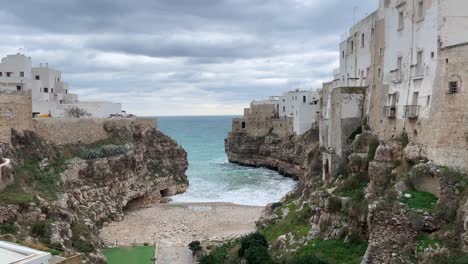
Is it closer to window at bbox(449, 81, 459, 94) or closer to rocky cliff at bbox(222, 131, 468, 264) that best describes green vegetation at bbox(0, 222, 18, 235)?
rocky cliff at bbox(222, 131, 468, 264)

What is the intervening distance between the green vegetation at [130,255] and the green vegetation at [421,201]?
51.5 ft

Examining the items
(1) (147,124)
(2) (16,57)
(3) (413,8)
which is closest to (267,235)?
(3) (413,8)

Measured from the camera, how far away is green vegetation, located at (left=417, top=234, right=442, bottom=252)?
15.7 meters

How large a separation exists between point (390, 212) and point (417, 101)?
6414 millimetres

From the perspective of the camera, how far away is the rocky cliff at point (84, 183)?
78.0 ft

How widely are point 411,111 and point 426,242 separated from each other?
23.6 ft

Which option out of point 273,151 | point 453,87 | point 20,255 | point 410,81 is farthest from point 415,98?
point 273,151

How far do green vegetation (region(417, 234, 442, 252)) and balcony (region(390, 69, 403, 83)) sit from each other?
9545mm

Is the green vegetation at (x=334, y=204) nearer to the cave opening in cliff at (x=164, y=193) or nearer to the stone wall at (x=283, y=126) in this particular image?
the cave opening in cliff at (x=164, y=193)

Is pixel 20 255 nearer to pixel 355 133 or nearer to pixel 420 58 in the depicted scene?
pixel 420 58

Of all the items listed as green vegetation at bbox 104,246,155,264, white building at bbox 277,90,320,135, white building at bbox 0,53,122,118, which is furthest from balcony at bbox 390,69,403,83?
white building at bbox 0,53,122,118

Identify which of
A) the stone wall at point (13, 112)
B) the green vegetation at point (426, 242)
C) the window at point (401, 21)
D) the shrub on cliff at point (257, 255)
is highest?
the window at point (401, 21)

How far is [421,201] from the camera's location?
17.4 metres

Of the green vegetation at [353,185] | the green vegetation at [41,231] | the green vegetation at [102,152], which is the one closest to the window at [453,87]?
the green vegetation at [353,185]
